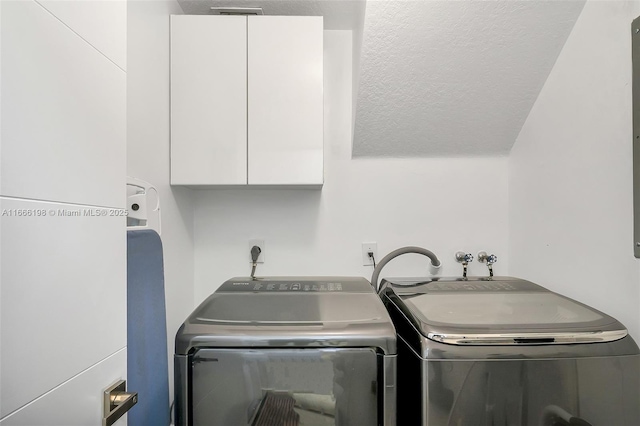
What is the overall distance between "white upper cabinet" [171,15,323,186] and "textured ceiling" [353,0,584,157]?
0.25 meters

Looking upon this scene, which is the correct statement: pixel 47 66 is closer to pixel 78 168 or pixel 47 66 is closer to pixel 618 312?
pixel 78 168

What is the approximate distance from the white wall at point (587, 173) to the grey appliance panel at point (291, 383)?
799mm

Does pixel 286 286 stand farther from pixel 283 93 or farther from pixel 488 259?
pixel 488 259

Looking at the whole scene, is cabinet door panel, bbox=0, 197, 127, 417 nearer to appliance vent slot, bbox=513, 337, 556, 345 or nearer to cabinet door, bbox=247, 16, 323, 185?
cabinet door, bbox=247, 16, 323, 185

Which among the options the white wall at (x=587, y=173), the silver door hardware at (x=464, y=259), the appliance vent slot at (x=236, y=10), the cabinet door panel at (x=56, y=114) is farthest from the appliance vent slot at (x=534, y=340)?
the appliance vent slot at (x=236, y=10)

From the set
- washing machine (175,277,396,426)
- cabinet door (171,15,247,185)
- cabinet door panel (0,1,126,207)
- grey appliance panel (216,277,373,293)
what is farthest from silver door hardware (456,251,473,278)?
cabinet door panel (0,1,126,207)

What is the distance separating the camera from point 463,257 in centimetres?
148

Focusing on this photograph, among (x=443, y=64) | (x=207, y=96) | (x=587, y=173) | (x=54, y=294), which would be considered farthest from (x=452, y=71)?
(x=54, y=294)

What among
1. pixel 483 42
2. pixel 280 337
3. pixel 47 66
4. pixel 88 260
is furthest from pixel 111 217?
pixel 483 42

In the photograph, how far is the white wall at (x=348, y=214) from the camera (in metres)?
1.50

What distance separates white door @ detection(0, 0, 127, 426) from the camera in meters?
0.42

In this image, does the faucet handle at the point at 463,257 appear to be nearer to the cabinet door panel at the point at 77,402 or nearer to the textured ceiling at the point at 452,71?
the textured ceiling at the point at 452,71

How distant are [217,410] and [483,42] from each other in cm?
153

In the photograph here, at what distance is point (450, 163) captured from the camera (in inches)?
60.0
